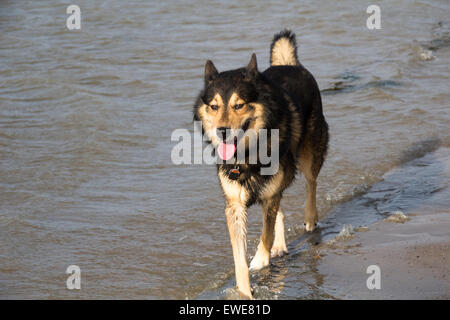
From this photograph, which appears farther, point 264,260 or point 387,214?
point 387,214

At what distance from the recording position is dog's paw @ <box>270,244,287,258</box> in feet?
16.3

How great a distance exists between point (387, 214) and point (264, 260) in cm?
144

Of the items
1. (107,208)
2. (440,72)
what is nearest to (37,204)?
(107,208)

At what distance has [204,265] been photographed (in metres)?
4.80

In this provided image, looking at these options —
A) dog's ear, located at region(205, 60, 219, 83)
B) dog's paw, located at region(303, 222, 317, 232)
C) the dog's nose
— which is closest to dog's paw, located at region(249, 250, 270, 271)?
dog's paw, located at region(303, 222, 317, 232)

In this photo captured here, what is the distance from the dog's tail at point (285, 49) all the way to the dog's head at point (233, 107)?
56.4 inches

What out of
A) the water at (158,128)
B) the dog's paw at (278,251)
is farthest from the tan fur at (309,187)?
the dog's paw at (278,251)

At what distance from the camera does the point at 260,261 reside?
15.4ft

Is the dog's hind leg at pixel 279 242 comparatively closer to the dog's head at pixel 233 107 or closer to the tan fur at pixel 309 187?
the tan fur at pixel 309 187

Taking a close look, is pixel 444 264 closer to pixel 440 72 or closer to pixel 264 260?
pixel 264 260

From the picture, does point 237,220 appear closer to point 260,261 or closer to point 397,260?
point 260,261

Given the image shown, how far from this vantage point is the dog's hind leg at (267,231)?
4605mm

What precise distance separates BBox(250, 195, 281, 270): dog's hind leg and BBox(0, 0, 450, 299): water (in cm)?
14
